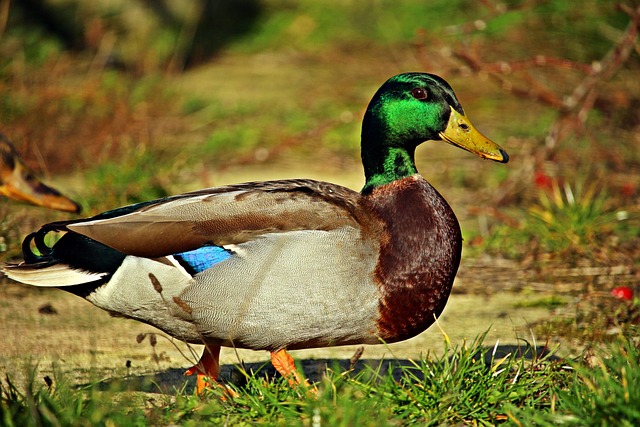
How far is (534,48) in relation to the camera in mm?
8039

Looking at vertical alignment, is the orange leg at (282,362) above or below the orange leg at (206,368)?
above

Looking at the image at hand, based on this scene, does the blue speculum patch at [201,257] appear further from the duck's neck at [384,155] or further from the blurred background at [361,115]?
the blurred background at [361,115]

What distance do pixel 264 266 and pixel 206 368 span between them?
0.57 m

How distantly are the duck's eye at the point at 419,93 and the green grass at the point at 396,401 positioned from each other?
100 centimetres

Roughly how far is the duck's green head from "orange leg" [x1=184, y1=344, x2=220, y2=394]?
0.85 m

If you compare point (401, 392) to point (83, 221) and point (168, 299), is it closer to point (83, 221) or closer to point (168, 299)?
point (168, 299)

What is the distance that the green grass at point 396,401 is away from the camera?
105 inches

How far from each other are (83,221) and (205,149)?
384cm

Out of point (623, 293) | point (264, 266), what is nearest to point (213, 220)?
point (264, 266)

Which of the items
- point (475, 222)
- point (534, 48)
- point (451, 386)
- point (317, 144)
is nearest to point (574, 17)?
point (534, 48)

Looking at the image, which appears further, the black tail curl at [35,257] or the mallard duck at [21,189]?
the mallard duck at [21,189]

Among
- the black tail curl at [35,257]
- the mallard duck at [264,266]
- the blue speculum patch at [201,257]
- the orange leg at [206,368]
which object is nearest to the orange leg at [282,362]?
the mallard duck at [264,266]

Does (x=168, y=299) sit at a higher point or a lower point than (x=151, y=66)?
higher

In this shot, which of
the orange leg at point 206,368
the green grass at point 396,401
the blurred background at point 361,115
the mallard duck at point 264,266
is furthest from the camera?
the blurred background at point 361,115
